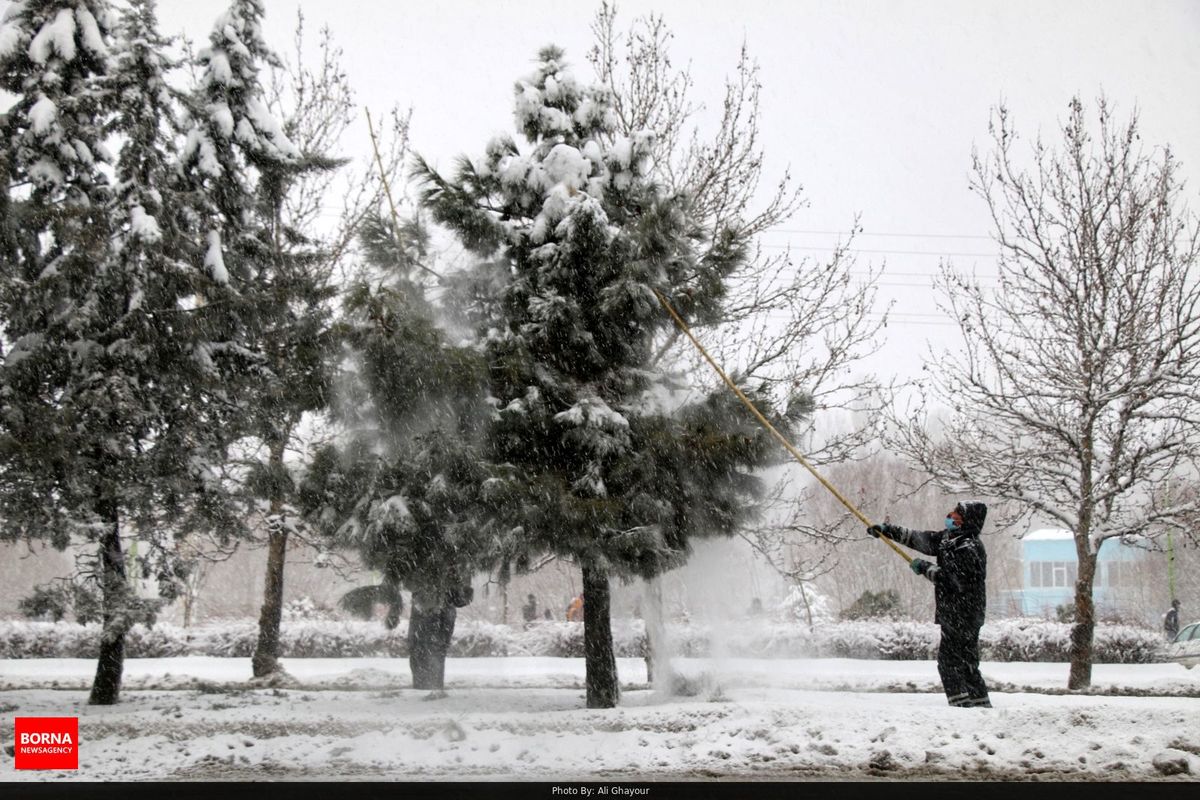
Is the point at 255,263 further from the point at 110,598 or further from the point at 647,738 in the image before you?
the point at 647,738

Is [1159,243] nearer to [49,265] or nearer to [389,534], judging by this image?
[389,534]

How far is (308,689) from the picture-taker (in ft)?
40.5

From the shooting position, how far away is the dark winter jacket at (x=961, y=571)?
8.05 metres

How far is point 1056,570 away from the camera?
30.0 meters

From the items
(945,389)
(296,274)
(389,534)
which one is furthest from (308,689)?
(945,389)

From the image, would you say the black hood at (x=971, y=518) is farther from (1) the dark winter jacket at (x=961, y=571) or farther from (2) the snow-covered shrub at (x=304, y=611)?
(2) the snow-covered shrub at (x=304, y=611)

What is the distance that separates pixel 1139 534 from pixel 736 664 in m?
6.18

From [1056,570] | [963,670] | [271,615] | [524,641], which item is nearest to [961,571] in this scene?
[963,670]

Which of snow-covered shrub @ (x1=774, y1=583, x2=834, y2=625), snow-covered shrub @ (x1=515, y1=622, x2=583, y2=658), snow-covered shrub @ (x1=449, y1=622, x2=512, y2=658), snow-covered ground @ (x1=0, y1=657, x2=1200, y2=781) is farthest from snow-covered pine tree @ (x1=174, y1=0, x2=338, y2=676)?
snow-covered shrub @ (x1=774, y1=583, x2=834, y2=625)

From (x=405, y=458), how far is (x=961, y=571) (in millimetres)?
5330

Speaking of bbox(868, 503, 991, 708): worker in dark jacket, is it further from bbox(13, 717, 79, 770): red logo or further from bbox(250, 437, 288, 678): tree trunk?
bbox(250, 437, 288, 678): tree trunk

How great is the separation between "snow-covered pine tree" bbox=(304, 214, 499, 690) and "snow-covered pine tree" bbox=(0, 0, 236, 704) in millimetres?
2104

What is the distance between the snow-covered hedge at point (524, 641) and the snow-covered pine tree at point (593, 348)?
7.76m

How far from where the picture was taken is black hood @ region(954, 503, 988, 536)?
26.9 ft
